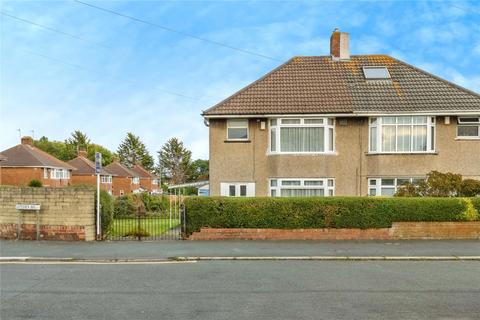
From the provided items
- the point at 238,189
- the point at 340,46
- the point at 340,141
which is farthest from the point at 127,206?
the point at 340,46

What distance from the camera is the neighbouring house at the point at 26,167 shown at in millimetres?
43469

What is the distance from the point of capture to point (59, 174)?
49.0 m

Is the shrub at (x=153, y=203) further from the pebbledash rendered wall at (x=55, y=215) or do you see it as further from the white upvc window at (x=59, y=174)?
the pebbledash rendered wall at (x=55, y=215)

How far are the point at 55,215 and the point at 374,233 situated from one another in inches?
411

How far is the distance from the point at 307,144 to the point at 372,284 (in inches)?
→ 432

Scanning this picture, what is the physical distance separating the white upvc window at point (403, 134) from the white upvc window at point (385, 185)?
1.28m

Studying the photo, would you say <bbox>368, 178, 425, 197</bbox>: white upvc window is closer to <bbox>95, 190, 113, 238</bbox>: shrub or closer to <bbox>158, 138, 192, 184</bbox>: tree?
<bbox>95, 190, 113, 238</bbox>: shrub

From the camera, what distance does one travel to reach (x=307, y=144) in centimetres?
1800

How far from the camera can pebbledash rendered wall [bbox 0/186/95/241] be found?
42.7 ft

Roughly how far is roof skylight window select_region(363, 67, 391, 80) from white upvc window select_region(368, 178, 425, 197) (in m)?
5.19

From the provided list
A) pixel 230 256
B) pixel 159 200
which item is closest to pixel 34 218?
pixel 230 256

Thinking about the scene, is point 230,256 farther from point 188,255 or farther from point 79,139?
point 79,139

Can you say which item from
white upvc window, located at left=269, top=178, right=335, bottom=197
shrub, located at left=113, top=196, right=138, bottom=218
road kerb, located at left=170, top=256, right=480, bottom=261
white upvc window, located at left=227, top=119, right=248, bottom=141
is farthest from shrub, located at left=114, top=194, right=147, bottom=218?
road kerb, located at left=170, top=256, right=480, bottom=261

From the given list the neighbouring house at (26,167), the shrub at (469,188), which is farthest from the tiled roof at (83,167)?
the shrub at (469,188)
